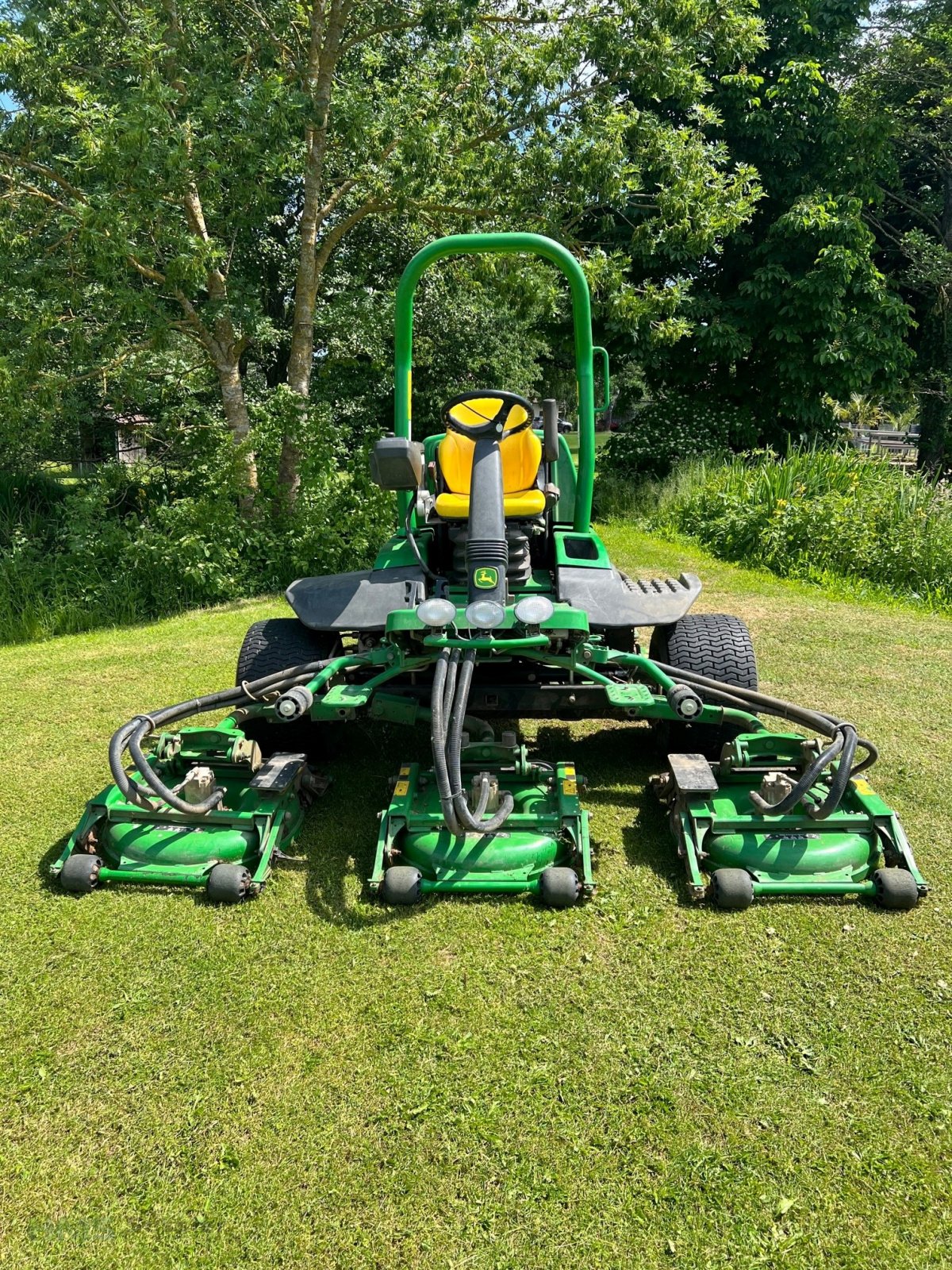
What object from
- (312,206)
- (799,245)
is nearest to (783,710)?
(312,206)

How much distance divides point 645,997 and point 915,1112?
72 cm

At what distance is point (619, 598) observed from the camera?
12.0ft

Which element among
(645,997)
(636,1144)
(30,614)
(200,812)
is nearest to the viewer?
(636,1144)

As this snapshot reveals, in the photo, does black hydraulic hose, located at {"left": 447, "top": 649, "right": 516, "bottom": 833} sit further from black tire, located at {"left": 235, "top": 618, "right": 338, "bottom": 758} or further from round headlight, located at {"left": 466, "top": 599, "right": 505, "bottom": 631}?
black tire, located at {"left": 235, "top": 618, "right": 338, "bottom": 758}

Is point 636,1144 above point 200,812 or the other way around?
the other way around

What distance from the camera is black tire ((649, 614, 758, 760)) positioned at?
3.85 metres

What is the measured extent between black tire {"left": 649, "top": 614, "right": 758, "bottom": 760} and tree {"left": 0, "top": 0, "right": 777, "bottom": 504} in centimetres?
495

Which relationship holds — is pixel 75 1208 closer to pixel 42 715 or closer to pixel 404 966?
pixel 404 966

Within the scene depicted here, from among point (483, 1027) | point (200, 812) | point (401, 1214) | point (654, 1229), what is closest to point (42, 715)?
point (200, 812)

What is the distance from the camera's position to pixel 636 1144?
6.85ft

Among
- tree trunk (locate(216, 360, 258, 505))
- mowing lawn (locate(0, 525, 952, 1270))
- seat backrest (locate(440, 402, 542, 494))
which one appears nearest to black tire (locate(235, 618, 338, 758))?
mowing lawn (locate(0, 525, 952, 1270))

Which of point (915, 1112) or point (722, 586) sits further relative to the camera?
point (722, 586)

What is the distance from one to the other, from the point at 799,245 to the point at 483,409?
29.9 feet

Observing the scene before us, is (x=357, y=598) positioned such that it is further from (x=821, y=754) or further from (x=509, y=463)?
(x=821, y=754)
